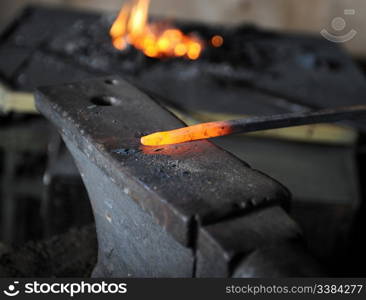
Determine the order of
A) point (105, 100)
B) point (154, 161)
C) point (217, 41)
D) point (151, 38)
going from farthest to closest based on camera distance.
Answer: point (217, 41), point (151, 38), point (105, 100), point (154, 161)

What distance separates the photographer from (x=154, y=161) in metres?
1.42

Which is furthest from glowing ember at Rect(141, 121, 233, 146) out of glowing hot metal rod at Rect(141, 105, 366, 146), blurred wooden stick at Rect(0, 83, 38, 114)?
blurred wooden stick at Rect(0, 83, 38, 114)

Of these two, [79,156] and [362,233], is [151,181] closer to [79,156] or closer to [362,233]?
[79,156]

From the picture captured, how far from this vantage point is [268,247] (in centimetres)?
121

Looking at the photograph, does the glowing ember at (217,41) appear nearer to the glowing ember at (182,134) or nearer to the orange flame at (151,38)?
the orange flame at (151,38)

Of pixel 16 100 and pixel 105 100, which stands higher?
pixel 105 100

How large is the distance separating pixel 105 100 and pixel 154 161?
1.19 ft

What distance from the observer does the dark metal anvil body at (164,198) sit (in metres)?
1.21

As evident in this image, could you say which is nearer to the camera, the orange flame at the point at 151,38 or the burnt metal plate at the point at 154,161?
the burnt metal plate at the point at 154,161

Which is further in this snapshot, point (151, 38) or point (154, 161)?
point (151, 38)

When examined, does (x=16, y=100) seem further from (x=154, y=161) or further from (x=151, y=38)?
(x=154, y=161)

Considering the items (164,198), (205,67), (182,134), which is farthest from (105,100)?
(205,67)

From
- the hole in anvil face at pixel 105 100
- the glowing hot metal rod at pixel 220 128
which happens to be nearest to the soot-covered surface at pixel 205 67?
the hole in anvil face at pixel 105 100

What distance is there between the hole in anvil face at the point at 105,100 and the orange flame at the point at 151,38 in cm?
162
